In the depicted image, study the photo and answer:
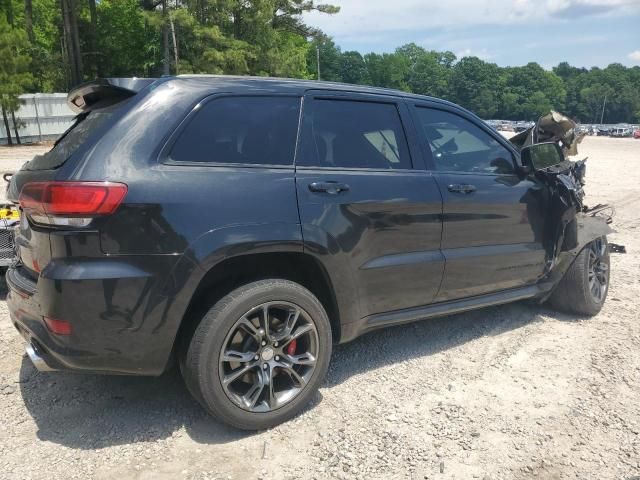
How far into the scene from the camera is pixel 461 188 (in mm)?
3742

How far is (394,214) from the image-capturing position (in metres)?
3.37

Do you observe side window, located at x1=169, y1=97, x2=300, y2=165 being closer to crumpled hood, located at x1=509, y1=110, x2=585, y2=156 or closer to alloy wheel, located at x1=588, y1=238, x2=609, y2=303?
alloy wheel, located at x1=588, y1=238, x2=609, y2=303

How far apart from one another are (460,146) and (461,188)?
16.3 inches

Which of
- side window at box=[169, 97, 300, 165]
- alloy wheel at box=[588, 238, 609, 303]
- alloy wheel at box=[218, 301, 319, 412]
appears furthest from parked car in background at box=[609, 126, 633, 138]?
alloy wheel at box=[218, 301, 319, 412]

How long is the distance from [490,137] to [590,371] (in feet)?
6.02

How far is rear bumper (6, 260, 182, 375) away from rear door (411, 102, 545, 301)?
6.42 feet

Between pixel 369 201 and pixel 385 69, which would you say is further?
pixel 385 69

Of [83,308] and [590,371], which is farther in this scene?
[590,371]

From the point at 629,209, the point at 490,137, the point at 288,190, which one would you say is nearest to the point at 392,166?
the point at 288,190

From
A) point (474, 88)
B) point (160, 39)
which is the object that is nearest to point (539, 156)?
point (160, 39)

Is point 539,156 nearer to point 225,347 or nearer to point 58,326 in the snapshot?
point 225,347

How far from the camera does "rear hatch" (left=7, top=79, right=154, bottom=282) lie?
260cm

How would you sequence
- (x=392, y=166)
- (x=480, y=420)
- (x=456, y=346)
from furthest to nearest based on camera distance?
(x=456, y=346) < (x=392, y=166) < (x=480, y=420)

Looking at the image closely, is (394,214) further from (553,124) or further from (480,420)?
(553,124)
